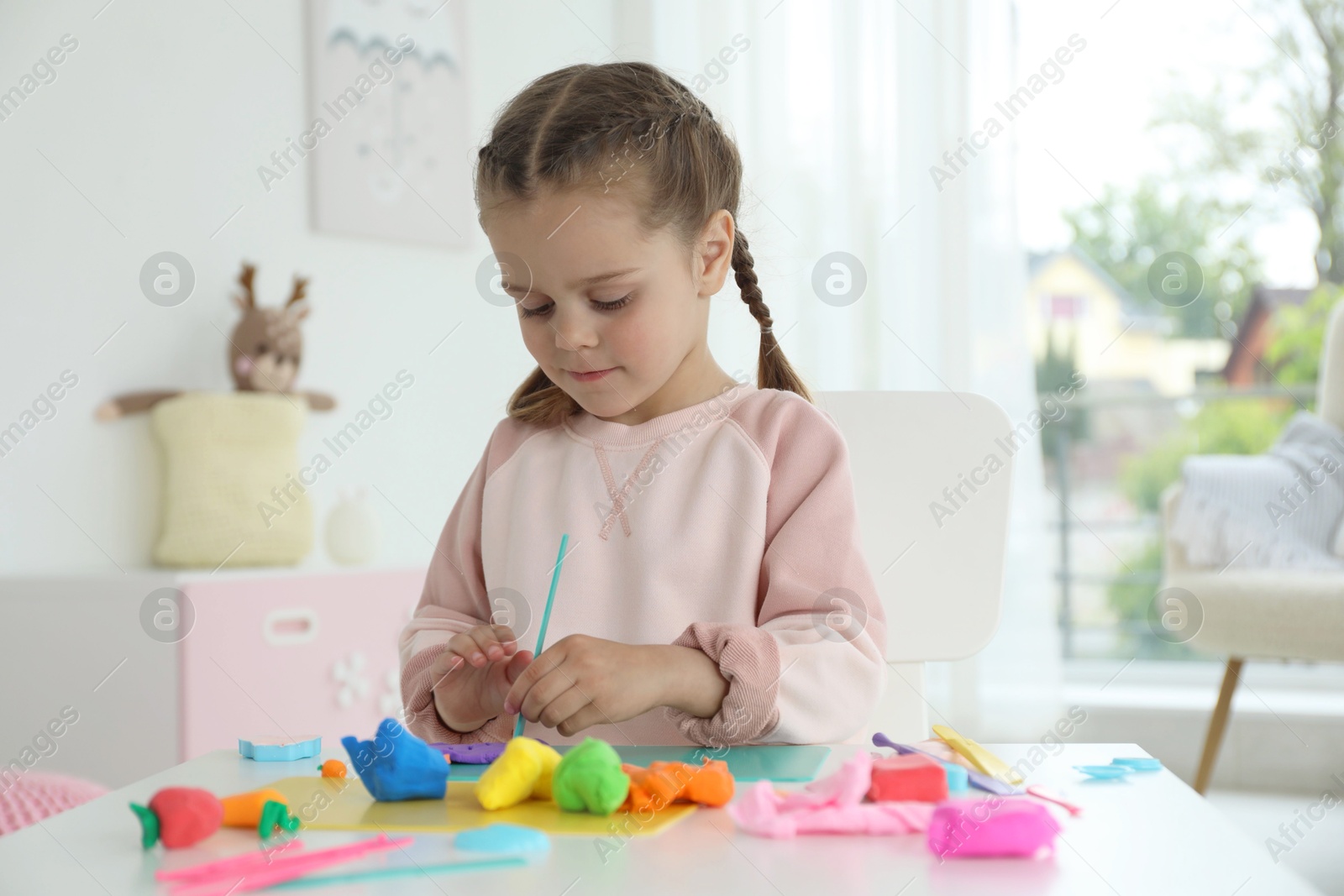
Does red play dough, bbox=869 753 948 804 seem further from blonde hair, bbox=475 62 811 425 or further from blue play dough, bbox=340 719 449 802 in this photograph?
blonde hair, bbox=475 62 811 425

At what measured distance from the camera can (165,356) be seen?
2.20 metres

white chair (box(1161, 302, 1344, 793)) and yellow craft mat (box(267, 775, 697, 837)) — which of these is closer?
yellow craft mat (box(267, 775, 697, 837))

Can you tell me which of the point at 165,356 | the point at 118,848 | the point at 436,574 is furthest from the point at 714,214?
the point at 165,356

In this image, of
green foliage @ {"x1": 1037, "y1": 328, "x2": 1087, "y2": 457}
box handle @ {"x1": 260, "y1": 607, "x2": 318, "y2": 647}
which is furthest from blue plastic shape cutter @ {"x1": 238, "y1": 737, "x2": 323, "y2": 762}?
green foliage @ {"x1": 1037, "y1": 328, "x2": 1087, "y2": 457}

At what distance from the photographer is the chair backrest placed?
3.70 ft

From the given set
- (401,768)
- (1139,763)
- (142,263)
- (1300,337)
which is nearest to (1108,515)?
(1300,337)

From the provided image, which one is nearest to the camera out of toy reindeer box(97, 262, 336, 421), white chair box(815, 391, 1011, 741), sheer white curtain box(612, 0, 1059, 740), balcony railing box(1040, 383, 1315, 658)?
white chair box(815, 391, 1011, 741)

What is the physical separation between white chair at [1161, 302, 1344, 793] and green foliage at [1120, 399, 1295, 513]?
679 millimetres

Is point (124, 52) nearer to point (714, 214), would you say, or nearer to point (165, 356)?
point (165, 356)

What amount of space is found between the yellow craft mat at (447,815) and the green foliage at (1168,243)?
2.81 m

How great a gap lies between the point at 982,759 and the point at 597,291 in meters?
0.47

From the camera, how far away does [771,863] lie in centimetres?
45

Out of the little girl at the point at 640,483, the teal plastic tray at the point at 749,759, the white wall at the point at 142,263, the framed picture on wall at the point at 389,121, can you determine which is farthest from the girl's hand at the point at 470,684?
the framed picture on wall at the point at 389,121

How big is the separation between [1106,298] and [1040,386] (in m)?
0.28
